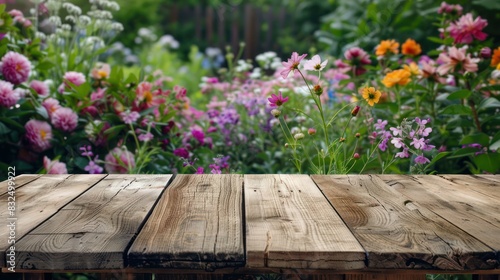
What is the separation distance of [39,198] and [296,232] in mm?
638

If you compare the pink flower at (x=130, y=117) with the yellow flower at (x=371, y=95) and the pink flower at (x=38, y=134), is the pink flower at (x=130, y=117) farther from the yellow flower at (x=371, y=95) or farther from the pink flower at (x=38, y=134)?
the yellow flower at (x=371, y=95)

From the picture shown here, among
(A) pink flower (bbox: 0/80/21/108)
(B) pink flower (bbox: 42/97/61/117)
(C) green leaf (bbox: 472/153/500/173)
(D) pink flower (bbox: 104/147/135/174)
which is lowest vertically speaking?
(D) pink flower (bbox: 104/147/135/174)

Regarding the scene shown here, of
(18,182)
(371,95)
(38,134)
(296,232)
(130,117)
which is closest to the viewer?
(296,232)

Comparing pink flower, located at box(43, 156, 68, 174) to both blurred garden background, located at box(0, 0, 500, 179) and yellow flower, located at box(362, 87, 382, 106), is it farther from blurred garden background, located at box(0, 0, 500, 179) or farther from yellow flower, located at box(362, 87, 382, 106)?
yellow flower, located at box(362, 87, 382, 106)

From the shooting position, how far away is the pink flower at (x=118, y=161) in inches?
89.4

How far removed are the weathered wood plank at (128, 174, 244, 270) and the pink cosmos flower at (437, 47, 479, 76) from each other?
4.03ft

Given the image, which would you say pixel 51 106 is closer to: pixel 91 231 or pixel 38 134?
pixel 38 134

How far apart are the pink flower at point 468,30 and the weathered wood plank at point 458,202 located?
1.05 m

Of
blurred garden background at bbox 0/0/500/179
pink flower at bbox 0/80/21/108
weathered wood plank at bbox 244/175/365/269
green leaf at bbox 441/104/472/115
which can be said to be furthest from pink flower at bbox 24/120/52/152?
green leaf at bbox 441/104/472/115

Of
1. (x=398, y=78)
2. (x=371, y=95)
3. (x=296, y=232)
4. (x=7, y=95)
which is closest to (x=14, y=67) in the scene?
(x=7, y=95)

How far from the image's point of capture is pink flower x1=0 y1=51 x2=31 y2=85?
7.31 feet

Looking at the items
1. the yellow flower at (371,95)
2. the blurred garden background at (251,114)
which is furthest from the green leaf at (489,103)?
the yellow flower at (371,95)

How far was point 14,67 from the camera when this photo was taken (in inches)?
88.1

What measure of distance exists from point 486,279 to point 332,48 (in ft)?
10.4
